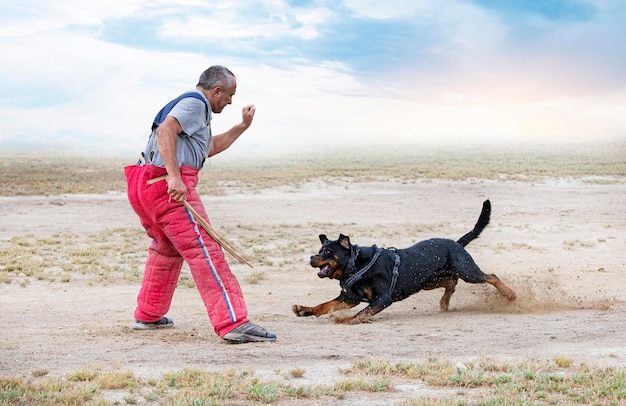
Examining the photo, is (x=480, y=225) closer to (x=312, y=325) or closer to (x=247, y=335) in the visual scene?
(x=312, y=325)

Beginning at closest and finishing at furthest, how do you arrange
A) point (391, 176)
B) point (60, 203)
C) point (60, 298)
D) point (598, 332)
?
point (598, 332) < point (60, 298) < point (60, 203) < point (391, 176)

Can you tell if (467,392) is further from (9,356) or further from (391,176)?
(391,176)

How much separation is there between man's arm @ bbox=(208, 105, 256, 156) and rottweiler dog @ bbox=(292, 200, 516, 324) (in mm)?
1381

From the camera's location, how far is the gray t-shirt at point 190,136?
21.9 feet

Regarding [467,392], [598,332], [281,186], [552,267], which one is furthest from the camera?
[281,186]

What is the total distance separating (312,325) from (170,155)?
2356 millimetres

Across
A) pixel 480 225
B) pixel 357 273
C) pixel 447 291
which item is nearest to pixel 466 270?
pixel 447 291

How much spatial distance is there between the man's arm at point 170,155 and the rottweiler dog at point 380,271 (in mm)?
1903

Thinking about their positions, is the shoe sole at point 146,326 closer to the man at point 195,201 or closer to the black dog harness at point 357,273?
the man at point 195,201

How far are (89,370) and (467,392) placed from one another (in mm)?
2645

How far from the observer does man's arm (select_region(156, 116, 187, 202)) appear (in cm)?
654

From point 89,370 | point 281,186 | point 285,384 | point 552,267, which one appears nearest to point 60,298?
point 89,370

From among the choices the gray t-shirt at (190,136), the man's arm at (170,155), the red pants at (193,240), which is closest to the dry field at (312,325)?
the red pants at (193,240)

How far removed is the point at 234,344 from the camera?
22.7 feet
